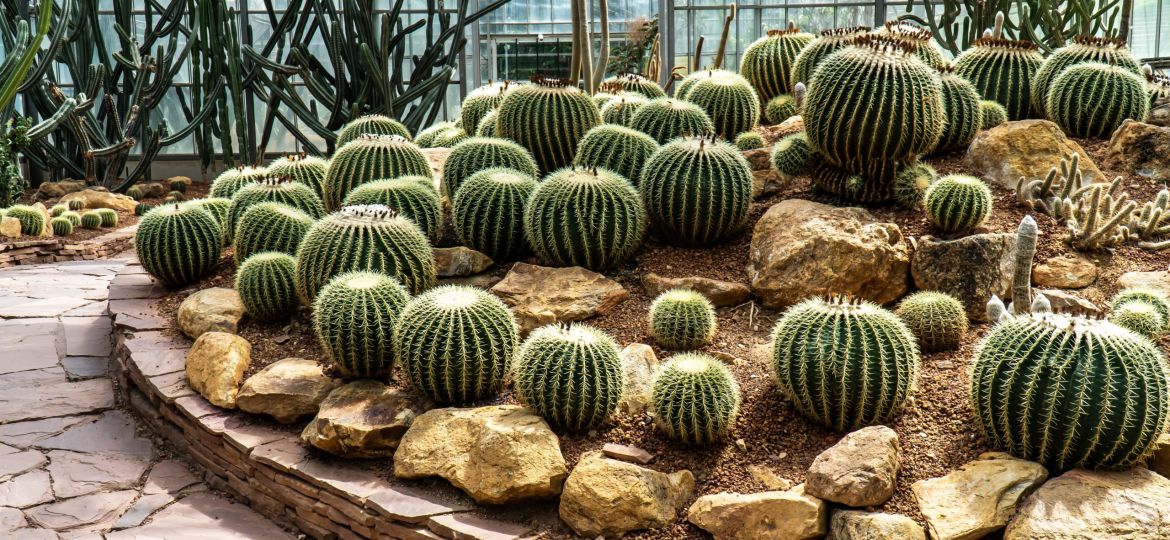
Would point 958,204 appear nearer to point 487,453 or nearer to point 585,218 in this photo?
point 585,218

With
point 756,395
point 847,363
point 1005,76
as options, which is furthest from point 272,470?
point 1005,76

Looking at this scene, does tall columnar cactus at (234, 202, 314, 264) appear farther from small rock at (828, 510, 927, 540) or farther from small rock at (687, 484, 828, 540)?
small rock at (828, 510, 927, 540)

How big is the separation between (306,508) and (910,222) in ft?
11.4

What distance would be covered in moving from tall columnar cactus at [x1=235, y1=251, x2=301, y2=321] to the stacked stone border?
55 centimetres

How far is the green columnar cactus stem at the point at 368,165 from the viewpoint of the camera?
21.6ft

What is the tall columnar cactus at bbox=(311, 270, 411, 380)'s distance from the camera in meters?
4.73

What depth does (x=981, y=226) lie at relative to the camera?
5.24 m

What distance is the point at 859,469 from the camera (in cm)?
359

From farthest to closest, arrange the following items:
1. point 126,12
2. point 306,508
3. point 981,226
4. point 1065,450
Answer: point 126,12 < point 981,226 < point 306,508 < point 1065,450

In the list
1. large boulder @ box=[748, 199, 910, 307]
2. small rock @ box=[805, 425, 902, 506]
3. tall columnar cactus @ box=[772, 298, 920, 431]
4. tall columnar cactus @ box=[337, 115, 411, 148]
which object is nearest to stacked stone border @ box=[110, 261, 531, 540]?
small rock @ box=[805, 425, 902, 506]

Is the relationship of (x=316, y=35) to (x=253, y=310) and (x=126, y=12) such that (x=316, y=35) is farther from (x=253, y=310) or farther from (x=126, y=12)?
(x=253, y=310)

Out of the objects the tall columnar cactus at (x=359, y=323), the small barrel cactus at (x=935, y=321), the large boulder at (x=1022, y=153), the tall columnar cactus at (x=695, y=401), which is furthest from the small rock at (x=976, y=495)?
the large boulder at (x=1022, y=153)

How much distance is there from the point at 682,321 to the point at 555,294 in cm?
81

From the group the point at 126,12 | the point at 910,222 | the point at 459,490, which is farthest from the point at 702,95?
the point at 126,12
